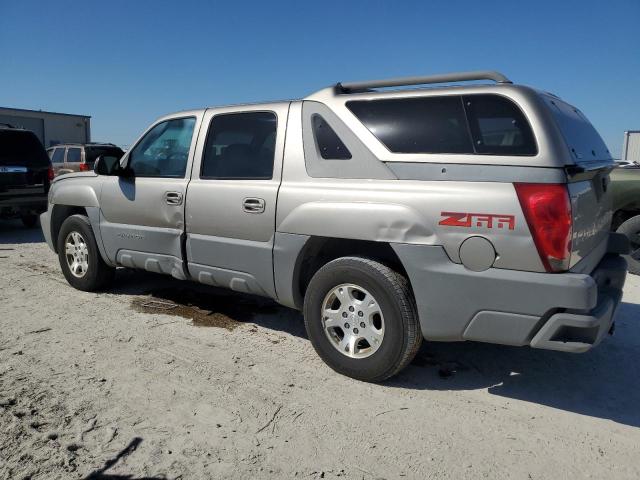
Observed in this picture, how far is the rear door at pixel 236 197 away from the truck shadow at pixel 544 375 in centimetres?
139

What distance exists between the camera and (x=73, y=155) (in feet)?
53.6

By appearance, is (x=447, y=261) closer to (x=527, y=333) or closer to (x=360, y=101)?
(x=527, y=333)

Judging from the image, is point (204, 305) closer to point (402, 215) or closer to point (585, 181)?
point (402, 215)

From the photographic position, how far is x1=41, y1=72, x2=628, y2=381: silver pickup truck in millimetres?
2811

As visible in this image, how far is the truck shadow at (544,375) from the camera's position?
3268 millimetres

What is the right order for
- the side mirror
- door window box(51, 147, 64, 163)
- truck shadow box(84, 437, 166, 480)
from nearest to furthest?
truck shadow box(84, 437, 166, 480) → the side mirror → door window box(51, 147, 64, 163)

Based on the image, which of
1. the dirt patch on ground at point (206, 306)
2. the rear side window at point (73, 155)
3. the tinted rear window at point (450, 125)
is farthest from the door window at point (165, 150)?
the rear side window at point (73, 155)

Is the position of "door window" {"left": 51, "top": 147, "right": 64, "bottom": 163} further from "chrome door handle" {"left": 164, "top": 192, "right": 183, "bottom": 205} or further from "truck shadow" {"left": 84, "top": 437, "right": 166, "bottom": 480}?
"truck shadow" {"left": 84, "top": 437, "right": 166, "bottom": 480}

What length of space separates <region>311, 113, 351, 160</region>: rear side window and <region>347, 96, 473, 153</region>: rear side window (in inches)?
8.9

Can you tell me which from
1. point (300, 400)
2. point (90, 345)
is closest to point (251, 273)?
point (300, 400)

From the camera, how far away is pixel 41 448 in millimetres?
2615

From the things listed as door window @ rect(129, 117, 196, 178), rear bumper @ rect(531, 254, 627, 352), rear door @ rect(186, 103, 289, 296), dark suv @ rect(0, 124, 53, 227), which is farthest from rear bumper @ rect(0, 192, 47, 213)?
rear bumper @ rect(531, 254, 627, 352)

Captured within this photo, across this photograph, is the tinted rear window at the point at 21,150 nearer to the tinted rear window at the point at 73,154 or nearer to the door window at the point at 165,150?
the door window at the point at 165,150

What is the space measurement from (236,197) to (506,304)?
220 centimetres
